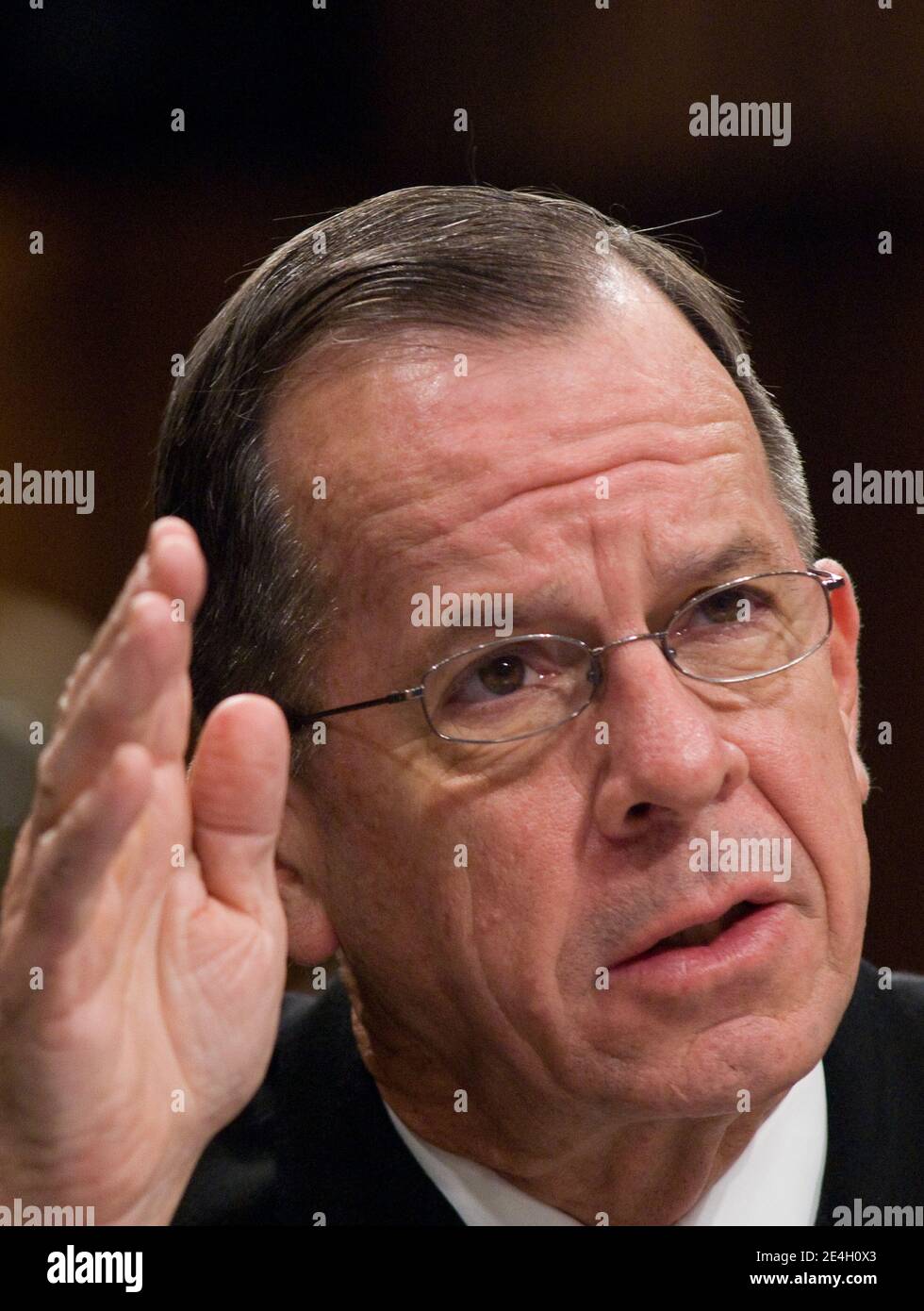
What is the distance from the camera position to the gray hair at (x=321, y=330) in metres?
1.78

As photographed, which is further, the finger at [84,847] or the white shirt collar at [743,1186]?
the white shirt collar at [743,1186]

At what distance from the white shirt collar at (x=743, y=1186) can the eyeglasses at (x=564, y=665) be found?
60 cm

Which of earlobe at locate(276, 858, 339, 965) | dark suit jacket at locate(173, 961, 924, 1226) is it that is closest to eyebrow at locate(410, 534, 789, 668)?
earlobe at locate(276, 858, 339, 965)

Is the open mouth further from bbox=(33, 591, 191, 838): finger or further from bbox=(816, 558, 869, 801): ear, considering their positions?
bbox=(33, 591, 191, 838): finger

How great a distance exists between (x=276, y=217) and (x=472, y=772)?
895 mm

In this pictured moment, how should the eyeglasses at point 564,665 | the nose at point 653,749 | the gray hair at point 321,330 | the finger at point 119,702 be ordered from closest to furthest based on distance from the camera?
1. the finger at point 119,702
2. the nose at point 653,749
3. the eyeglasses at point 564,665
4. the gray hair at point 321,330

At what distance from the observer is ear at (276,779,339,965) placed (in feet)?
5.99

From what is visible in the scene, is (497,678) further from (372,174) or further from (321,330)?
(372,174)

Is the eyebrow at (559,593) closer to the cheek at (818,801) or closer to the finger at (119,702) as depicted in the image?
the cheek at (818,801)

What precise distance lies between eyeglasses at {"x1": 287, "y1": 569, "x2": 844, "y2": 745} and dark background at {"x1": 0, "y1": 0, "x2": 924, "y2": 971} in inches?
21.2

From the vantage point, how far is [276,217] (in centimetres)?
205

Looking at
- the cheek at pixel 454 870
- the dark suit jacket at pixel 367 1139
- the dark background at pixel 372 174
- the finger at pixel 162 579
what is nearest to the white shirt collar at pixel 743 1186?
the dark suit jacket at pixel 367 1139

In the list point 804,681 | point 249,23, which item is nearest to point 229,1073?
point 804,681

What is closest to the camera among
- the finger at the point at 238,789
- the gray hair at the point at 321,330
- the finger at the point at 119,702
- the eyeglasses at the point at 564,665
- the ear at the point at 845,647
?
the finger at the point at 119,702
